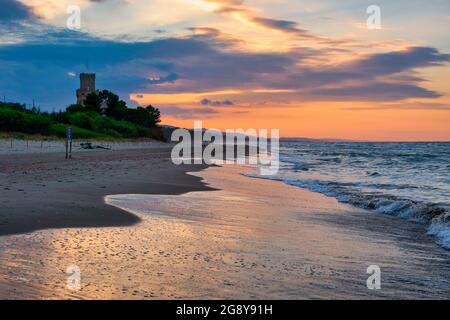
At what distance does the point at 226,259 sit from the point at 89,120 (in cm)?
7585

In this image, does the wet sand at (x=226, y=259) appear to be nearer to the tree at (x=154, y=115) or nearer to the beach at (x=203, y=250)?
the beach at (x=203, y=250)

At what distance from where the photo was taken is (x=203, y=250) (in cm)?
715

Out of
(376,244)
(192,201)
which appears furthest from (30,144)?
(376,244)

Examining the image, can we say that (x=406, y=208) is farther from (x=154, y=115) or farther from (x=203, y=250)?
(x=154, y=115)

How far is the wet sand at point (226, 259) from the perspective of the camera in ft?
17.1

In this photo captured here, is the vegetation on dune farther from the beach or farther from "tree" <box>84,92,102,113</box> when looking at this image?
the beach

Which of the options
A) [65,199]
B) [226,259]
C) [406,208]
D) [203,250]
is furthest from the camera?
[406,208]

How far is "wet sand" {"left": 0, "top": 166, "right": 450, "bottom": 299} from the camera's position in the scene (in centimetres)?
523

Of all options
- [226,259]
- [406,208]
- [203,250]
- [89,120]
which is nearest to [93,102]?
[89,120]

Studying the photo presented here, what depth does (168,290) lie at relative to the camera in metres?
5.13

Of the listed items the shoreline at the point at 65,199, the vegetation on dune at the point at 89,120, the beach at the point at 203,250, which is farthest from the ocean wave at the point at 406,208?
the vegetation on dune at the point at 89,120

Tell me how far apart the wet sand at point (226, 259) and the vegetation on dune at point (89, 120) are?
50038mm

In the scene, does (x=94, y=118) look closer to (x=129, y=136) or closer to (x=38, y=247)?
(x=129, y=136)

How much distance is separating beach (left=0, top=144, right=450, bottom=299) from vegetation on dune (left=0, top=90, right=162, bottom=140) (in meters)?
46.7
